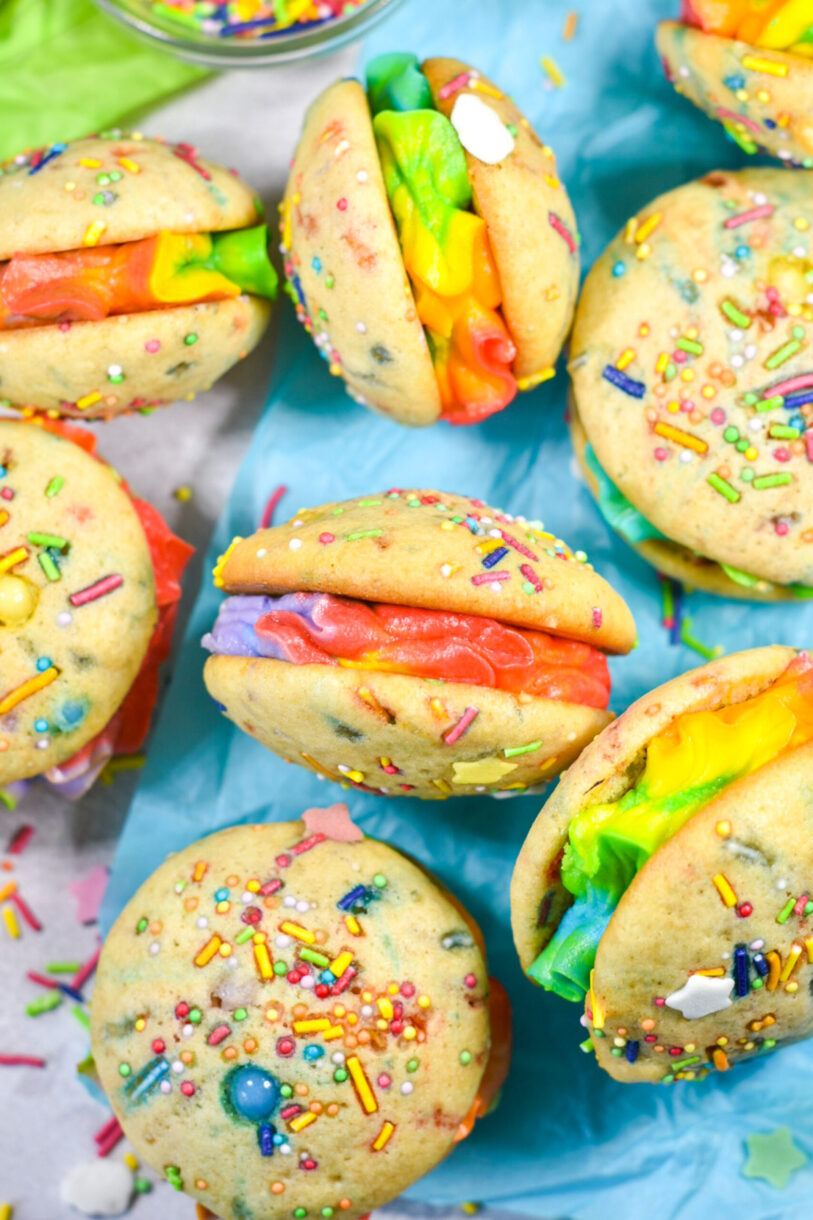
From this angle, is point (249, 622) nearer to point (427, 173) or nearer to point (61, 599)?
point (61, 599)

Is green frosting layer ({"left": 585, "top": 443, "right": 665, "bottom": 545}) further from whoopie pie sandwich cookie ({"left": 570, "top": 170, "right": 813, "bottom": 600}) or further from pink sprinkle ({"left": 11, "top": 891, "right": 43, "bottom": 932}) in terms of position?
pink sprinkle ({"left": 11, "top": 891, "right": 43, "bottom": 932})

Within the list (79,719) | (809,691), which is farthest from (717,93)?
(79,719)

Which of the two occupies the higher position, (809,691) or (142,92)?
(142,92)

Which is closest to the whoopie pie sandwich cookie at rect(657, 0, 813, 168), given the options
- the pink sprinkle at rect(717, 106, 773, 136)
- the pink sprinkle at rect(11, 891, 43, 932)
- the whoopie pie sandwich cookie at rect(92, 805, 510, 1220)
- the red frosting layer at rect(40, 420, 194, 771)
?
the pink sprinkle at rect(717, 106, 773, 136)

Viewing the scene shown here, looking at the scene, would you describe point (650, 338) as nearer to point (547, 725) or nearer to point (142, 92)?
point (547, 725)

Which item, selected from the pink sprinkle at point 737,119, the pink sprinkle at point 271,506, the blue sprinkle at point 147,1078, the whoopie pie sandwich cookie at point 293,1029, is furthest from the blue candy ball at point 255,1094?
the pink sprinkle at point 737,119

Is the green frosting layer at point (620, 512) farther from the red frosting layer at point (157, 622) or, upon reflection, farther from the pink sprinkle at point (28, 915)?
the pink sprinkle at point (28, 915)

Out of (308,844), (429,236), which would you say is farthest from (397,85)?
(308,844)
